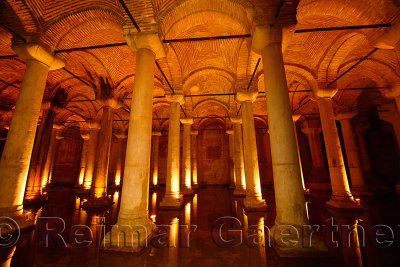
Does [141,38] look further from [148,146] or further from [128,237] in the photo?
[128,237]

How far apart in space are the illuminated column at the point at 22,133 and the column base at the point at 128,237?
2.99 m

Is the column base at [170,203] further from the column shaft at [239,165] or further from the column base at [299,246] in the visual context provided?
the column shaft at [239,165]

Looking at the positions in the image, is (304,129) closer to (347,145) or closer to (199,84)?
(347,145)

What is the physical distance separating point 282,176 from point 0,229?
6.44m

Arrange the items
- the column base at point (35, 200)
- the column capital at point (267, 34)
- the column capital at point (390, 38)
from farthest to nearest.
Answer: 1. the column base at point (35, 200)
2. the column capital at point (390, 38)
3. the column capital at point (267, 34)

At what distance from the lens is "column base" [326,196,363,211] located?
6.63m

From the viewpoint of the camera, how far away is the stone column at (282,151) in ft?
11.4

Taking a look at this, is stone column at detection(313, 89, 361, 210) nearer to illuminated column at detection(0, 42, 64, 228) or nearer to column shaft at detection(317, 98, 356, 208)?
column shaft at detection(317, 98, 356, 208)

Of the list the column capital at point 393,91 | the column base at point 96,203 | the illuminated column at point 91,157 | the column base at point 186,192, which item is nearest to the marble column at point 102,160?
the column base at point 96,203

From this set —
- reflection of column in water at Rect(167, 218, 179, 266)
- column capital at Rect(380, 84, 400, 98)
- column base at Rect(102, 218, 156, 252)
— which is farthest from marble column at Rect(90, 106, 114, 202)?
column capital at Rect(380, 84, 400, 98)

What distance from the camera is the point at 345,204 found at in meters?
6.78

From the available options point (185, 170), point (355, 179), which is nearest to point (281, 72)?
point (185, 170)

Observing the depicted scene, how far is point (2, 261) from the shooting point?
298 centimetres

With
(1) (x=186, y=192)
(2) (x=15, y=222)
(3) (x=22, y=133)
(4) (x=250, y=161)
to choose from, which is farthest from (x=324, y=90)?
(2) (x=15, y=222)
